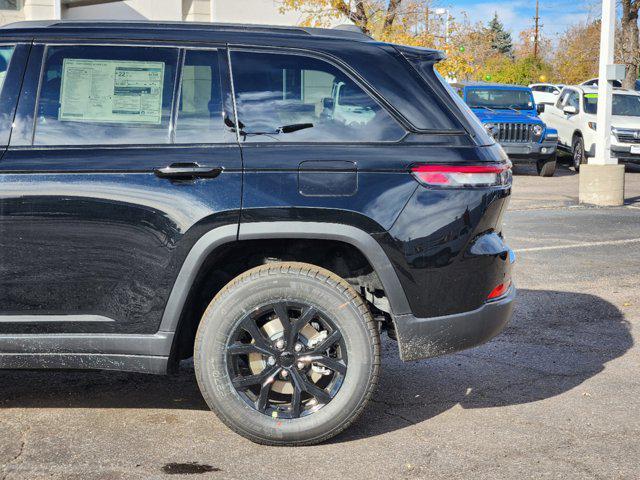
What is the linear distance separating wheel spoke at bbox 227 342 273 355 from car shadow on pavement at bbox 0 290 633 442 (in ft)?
1.89

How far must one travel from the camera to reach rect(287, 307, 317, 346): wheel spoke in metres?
4.21

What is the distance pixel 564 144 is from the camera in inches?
923

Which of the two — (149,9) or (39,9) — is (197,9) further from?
(39,9)

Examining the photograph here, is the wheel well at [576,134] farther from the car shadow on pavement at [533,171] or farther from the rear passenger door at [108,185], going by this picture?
the rear passenger door at [108,185]

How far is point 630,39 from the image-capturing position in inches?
1380

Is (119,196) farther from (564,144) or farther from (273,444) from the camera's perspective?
(564,144)

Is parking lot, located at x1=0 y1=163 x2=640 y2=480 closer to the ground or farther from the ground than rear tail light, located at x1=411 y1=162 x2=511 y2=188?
closer to the ground

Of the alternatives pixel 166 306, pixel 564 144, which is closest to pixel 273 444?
pixel 166 306

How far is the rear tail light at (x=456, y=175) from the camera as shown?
166 inches

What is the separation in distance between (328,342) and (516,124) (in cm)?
1687

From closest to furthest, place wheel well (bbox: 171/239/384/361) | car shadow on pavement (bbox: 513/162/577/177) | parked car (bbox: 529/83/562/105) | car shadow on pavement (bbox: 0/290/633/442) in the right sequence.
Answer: wheel well (bbox: 171/239/384/361) < car shadow on pavement (bbox: 0/290/633/442) < car shadow on pavement (bbox: 513/162/577/177) < parked car (bbox: 529/83/562/105)

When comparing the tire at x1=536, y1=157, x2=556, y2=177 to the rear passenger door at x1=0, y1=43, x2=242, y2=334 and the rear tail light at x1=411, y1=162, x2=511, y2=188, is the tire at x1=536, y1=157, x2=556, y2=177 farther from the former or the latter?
the rear passenger door at x1=0, y1=43, x2=242, y2=334

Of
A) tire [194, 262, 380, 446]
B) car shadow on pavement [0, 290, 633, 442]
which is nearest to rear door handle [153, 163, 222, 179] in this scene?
tire [194, 262, 380, 446]

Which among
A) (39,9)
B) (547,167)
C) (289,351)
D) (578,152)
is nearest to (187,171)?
(289,351)
